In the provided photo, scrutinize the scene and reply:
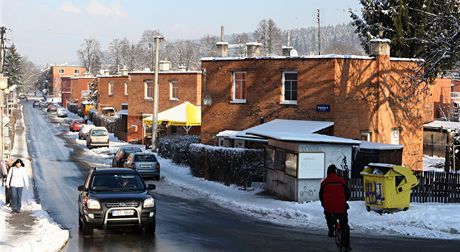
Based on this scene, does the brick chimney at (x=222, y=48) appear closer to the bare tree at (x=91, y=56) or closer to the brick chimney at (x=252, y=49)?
the brick chimney at (x=252, y=49)

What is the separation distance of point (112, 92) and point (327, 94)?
5202 cm

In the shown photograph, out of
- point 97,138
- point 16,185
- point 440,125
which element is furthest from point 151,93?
point 16,185

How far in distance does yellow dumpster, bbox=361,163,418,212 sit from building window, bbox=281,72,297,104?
504 inches

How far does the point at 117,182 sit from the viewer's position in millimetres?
16594

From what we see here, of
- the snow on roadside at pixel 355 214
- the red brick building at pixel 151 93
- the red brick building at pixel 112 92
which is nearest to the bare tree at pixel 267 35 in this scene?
the red brick building at pixel 112 92

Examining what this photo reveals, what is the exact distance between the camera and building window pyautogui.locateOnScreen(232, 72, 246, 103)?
34.2 meters

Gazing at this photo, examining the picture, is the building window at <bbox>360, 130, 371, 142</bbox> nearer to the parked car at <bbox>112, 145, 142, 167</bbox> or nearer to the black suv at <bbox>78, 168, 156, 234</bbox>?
the parked car at <bbox>112, 145, 142, 167</bbox>

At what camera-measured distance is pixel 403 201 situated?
1900 cm

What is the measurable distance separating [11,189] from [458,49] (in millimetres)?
17957

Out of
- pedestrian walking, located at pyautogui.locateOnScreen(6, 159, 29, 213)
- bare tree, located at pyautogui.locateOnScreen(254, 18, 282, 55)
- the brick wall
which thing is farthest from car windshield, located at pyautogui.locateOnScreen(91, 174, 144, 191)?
bare tree, located at pyautogui.locateOnScreen(254, 18, 282, 55)

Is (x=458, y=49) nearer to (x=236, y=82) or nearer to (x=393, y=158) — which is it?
(x=393, y=158)

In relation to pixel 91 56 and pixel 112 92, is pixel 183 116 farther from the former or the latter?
pixel 91 56

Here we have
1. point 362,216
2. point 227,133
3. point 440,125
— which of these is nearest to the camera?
point 362,216

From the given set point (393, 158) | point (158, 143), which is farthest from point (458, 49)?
point (158, 143)
